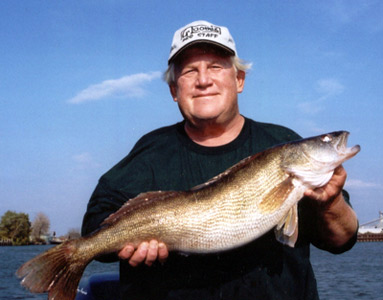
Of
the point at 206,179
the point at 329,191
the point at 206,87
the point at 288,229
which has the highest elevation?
the point at 206,87

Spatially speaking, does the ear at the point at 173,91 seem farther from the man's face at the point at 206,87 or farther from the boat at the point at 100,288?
the boat at the point at 100,288

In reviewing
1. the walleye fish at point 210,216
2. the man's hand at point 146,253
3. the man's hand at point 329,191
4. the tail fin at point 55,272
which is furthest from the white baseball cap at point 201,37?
the tail fin at point 55,272

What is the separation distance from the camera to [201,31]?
404 centimetres

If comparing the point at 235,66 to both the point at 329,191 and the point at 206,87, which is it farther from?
the point at 329,191

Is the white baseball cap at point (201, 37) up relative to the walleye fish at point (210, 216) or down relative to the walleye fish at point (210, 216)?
up

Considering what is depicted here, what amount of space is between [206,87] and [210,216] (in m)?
1.15

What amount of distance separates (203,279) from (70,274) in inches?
41.8

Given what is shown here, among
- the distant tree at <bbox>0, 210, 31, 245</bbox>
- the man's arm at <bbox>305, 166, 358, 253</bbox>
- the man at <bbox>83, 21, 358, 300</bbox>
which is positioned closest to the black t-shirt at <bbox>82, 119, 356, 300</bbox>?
the man at <bbox>83, 21, 358, 300</bbox>

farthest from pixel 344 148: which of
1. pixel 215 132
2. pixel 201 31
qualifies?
pixel 201 31

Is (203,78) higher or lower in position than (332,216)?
higher

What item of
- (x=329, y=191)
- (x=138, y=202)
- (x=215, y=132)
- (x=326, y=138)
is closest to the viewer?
(x=329, y=191)

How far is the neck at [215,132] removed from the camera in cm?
399

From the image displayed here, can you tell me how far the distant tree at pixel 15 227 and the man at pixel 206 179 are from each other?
10237cm

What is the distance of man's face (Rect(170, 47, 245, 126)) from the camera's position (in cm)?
392
